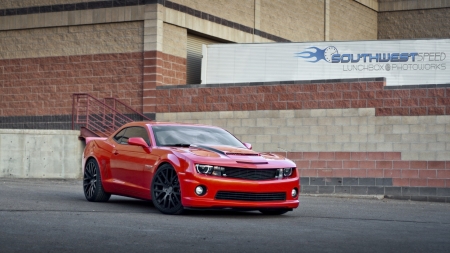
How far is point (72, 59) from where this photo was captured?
87.2ft

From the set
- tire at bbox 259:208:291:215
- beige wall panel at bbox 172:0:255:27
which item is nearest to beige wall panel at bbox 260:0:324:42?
beige wall panel at bbox 172:0:255:27

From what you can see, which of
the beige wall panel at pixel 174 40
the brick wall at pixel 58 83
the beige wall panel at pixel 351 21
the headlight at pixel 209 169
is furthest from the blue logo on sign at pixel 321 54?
the headlight at pixel 209 169

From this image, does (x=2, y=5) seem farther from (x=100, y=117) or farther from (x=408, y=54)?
(x=408, y=54)

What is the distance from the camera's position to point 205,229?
32.6 ft

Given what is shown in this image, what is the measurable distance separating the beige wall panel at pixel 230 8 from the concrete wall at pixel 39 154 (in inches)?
222

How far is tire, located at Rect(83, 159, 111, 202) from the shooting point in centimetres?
1394

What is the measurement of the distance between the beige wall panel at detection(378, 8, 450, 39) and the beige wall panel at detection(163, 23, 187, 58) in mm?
15962

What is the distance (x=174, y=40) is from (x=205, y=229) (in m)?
16.3

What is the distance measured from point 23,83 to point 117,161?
14922 millimetres

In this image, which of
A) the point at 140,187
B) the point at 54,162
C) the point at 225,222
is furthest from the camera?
the point at 54,162

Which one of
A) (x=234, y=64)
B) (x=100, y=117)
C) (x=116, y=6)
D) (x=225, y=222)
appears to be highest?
(x=116, y=6)

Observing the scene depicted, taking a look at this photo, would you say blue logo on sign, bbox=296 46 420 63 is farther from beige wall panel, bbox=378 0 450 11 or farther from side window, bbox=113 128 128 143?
beige wall panel, bbox=378 0 450 11

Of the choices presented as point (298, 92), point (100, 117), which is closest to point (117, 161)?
point (298, 92)

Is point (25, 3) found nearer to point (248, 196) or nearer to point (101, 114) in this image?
point (101, 114)
